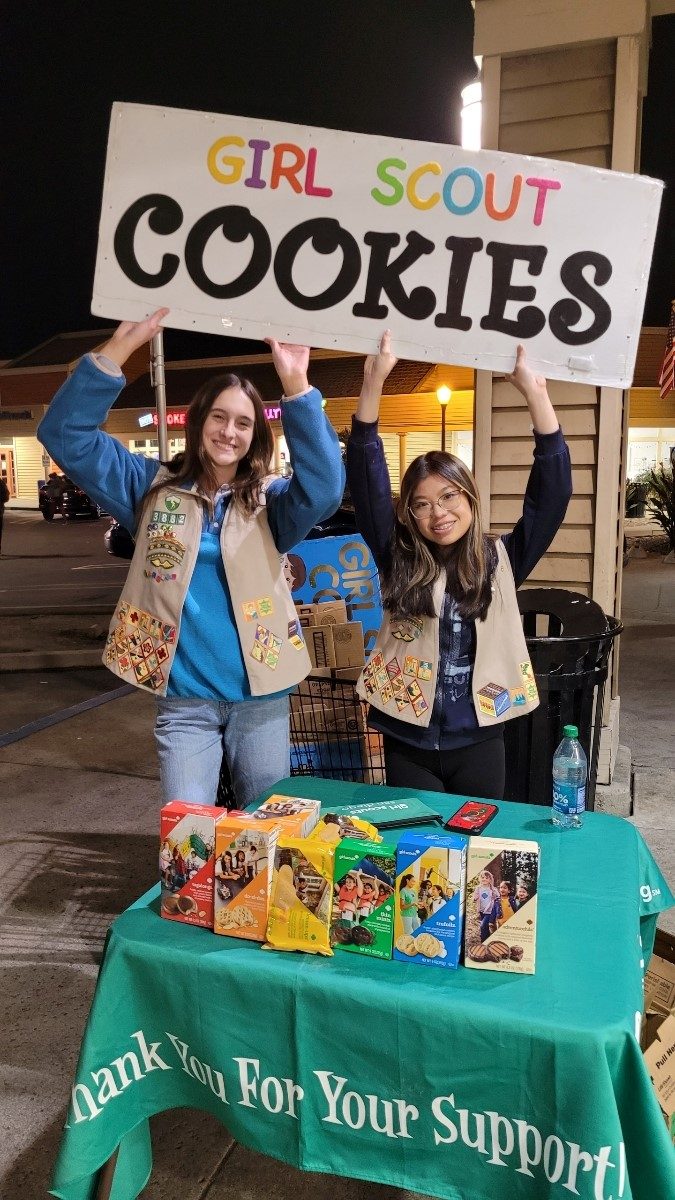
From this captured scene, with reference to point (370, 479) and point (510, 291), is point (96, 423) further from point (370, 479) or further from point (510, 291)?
point (510, 291)

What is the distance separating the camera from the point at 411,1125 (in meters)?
1.64

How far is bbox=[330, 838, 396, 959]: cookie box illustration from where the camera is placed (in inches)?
66.9

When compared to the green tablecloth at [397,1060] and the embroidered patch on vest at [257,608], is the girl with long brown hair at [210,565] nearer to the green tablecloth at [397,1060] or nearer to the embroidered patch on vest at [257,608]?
the embroidered patch on vest at [257,608]


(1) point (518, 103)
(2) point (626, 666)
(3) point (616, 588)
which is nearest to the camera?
(1) point (518, 103)

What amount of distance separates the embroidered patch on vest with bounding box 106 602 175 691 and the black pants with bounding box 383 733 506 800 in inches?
28.4

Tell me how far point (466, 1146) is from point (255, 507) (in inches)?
62.3

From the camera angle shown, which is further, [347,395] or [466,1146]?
[347,395]

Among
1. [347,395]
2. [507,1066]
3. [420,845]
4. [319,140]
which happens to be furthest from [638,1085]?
[347,395]

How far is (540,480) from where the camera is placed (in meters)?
2.55

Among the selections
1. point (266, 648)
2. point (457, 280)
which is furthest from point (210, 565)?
point (457, 280)

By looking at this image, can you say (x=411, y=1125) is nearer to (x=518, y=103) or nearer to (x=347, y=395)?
(x=518, y=103)

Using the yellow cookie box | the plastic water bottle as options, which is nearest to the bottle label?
the plastic water bottle

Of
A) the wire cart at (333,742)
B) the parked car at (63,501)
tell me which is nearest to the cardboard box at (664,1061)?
the wire cart at (333,742)

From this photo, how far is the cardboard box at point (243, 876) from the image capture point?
5.72 ft
